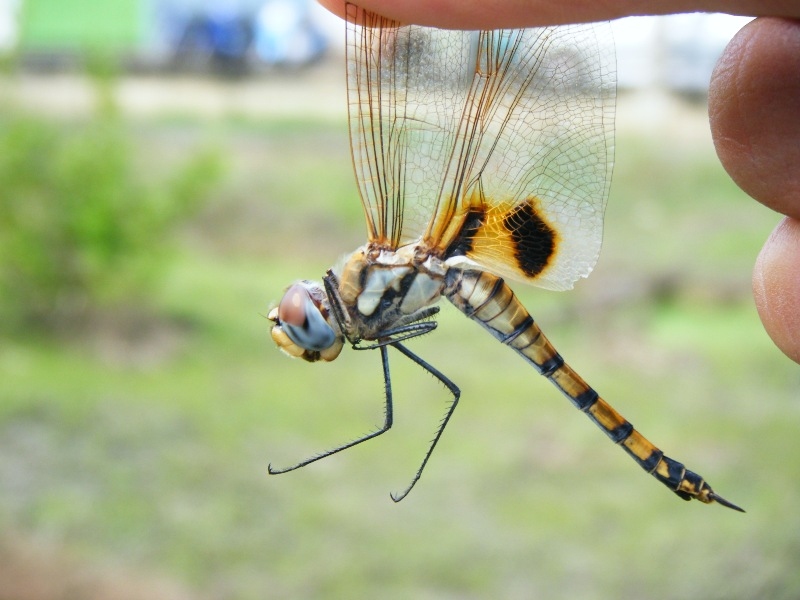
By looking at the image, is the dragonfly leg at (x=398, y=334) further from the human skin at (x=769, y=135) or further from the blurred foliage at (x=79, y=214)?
the blurred foliage at (x=79, y=214)

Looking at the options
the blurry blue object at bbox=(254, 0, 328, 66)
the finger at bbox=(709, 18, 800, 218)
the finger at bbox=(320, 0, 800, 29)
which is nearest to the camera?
the finger at bbox=(320, 0, 800, 29)

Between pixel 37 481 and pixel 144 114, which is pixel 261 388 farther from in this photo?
pixel 144 114

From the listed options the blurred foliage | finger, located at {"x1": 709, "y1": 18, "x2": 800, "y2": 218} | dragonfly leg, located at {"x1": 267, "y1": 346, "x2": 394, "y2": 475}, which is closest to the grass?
the blurred foliage

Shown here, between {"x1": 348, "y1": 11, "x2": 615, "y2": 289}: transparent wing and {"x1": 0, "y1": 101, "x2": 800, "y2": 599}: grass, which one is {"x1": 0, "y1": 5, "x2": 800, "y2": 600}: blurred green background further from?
{"x1": 348, "y1": 11, "x2": 615, "y2": 289}: transparent wing

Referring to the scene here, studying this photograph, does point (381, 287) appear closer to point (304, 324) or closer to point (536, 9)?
point (304, 324)

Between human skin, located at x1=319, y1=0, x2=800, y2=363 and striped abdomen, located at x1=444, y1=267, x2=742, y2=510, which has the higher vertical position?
human skin, located at x1=319, y1=0, x2=800, y2=363

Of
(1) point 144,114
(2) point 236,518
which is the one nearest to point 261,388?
(2) point 236,518

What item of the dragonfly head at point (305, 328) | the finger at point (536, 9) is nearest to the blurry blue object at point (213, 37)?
the dragonfly head at point (305, 328)
